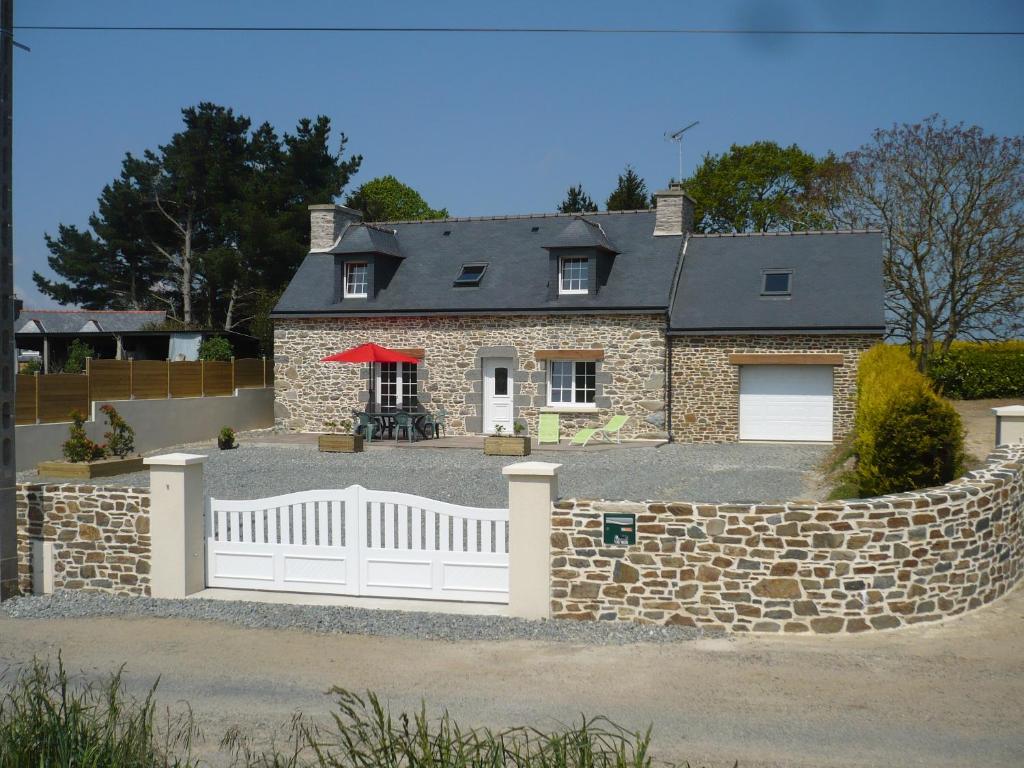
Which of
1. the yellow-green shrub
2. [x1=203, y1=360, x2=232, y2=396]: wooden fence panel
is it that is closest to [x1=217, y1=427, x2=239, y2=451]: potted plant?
[x1=203, y1=360, x2=232, y2=396]: wooden fence panel

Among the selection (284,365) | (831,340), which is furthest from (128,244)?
(831,340)

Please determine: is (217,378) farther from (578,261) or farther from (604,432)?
(604,432)

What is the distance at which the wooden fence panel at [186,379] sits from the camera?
2239 cm

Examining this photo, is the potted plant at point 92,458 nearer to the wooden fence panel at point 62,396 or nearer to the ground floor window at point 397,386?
the wooden fence panel at point 62,396

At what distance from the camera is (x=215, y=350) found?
25.3m

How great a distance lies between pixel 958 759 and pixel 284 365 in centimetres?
1963

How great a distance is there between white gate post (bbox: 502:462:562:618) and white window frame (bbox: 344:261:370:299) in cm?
1560

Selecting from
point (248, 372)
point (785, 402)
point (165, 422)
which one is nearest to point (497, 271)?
point (785, 402)

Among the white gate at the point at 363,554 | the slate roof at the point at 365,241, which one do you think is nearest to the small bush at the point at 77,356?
the slate roof at the point at 365,241

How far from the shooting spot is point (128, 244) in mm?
40219

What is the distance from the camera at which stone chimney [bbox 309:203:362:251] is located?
2442cm

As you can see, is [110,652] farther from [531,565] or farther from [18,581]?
[531,565]

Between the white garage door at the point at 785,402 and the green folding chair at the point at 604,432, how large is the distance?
262cm

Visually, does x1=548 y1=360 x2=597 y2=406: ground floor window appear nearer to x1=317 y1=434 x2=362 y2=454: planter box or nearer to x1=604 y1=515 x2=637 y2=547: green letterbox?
x1=317 y1=434 x2=362 y2=454: planter box
